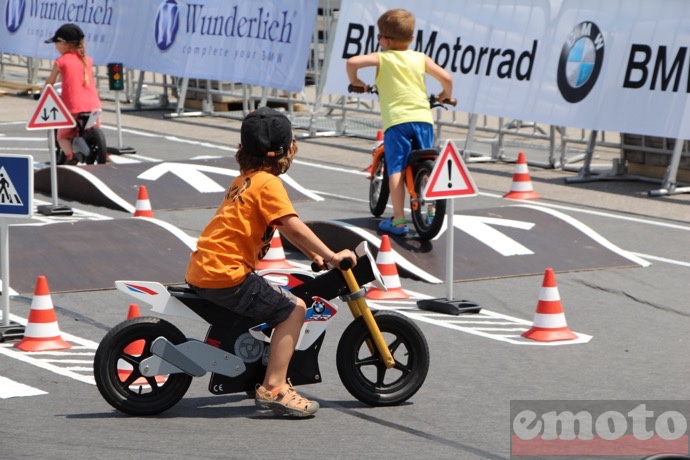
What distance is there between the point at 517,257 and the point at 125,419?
207 inches

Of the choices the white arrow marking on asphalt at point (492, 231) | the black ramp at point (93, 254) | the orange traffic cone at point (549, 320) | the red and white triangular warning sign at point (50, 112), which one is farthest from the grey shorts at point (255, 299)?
the red and white triangular warning sign at point (50, 112)

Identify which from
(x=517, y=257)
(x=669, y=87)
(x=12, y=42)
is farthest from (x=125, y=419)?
(x=12, y=42)

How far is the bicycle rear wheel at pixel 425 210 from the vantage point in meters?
11.3

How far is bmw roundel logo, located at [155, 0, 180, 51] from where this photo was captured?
77.7 ft

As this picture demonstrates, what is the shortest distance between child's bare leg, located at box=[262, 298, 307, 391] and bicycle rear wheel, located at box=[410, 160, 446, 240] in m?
4.31

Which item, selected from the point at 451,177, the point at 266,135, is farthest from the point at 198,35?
the point at 266,135

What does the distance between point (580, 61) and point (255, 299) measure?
34.9 feet

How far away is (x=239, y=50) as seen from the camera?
22.4m

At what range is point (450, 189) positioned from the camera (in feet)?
33.0

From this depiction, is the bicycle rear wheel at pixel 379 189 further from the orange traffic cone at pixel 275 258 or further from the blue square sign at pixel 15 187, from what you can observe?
the blue square sign at pixel 15 187

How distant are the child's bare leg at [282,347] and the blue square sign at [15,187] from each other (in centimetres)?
254

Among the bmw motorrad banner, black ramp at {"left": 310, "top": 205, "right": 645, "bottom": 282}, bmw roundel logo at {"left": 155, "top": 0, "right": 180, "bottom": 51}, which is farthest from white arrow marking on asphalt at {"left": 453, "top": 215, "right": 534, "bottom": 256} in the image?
bmw roundel logo at {"left": 155, "top": 0, "right": 180, "bottom": 51}

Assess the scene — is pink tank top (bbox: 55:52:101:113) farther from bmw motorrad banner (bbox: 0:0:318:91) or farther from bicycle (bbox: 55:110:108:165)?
bmw motorrad banner (bbox: 0:0:318:91)

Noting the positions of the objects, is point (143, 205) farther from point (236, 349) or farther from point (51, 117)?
point (236, 349)
